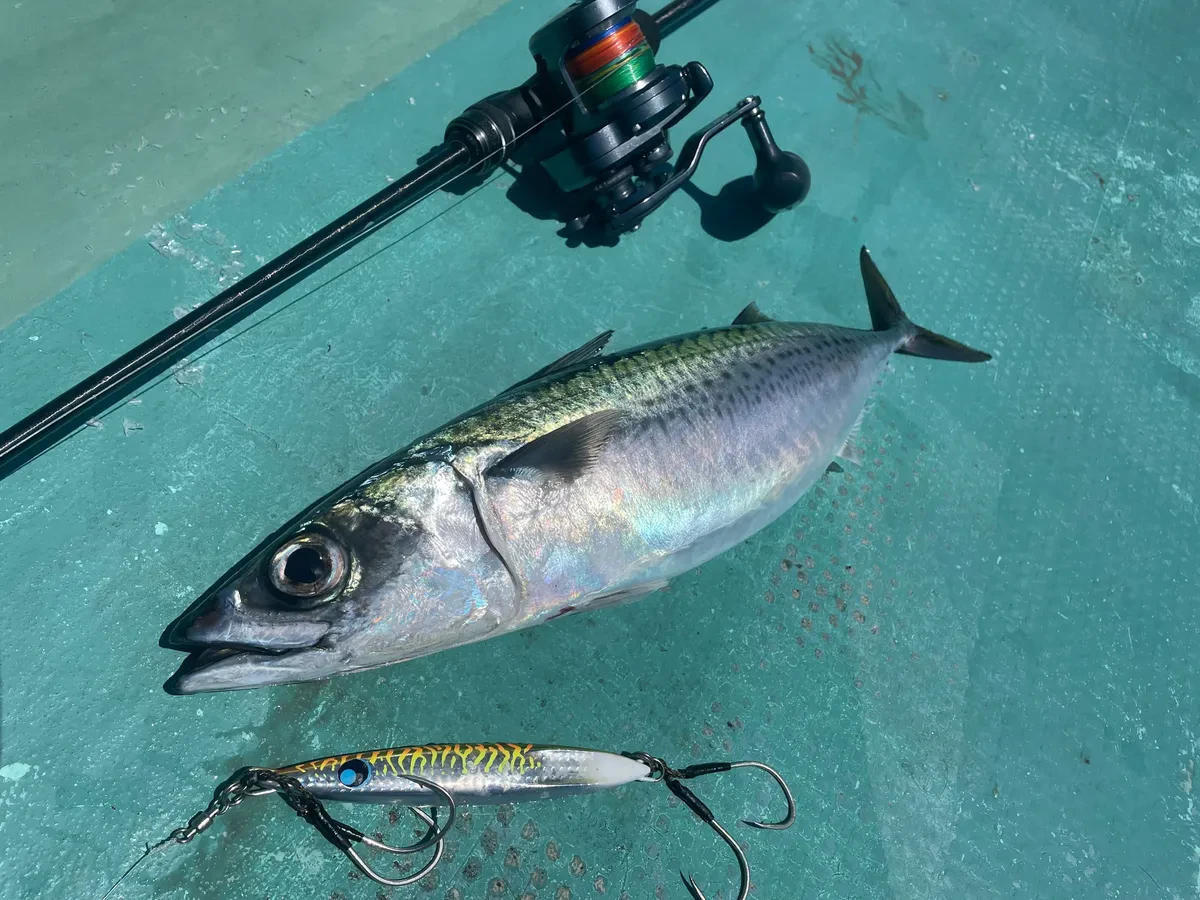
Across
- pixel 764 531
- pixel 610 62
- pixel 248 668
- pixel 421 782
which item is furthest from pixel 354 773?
pixel 610 62

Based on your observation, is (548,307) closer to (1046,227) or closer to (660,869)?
(660,869)

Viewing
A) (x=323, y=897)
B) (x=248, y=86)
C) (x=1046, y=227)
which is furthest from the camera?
(x=1046, y=227)

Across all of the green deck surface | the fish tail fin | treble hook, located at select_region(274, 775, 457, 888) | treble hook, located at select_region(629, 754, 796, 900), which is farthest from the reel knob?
treble hook, located at select_region(274, 775, 457, 888)

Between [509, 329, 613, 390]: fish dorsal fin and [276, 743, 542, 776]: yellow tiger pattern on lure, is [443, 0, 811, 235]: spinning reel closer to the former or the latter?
[509, 329, 613, 390]: fish dorsal fin

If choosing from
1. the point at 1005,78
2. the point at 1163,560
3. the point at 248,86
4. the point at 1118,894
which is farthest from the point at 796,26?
the point at 1118,894

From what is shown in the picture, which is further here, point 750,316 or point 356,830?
point 750,316

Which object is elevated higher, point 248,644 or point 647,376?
point 248,644

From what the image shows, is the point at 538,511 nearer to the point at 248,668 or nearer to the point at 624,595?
the point at 624,595
